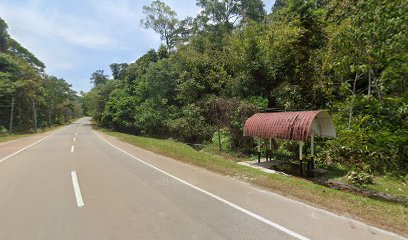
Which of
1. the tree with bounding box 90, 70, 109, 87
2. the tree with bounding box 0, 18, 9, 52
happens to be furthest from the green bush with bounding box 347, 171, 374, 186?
the tree with bounding box 90, 70, 109, 87

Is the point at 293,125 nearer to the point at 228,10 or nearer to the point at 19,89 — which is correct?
the point at 228,10

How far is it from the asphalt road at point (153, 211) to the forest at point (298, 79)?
330 inches

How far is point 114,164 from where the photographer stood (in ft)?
35.9

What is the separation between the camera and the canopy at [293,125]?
1123 cm

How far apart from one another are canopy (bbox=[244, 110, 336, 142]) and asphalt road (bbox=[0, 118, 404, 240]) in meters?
4.66

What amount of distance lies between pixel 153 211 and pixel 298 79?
16.9m

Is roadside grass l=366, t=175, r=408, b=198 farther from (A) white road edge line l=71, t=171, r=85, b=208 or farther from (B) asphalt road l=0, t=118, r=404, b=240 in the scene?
(A) white road edge line l=71, t=171, r=85, b=208

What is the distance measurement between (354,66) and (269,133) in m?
5.82

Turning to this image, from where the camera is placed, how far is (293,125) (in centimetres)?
1171

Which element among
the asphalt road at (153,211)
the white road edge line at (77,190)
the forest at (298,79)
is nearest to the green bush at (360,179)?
the forest at (298,79)

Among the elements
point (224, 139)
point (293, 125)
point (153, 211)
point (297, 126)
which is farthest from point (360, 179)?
point (224, 139)

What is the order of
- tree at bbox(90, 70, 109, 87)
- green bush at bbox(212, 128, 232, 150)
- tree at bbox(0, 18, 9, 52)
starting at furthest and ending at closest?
tree at bbox(90, 70, 109, 87)
tree at bbox(0, 18, 9, 52)
green bush at bbox(212, 128, 232, 150)

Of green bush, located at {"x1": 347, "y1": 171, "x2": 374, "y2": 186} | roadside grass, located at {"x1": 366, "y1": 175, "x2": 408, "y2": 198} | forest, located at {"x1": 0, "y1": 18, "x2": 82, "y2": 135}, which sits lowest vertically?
roadside grass, located at {"x1": 366, "y1": 175, "x2": 408, "y2": 198}

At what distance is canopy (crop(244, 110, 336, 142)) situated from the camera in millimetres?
11227
